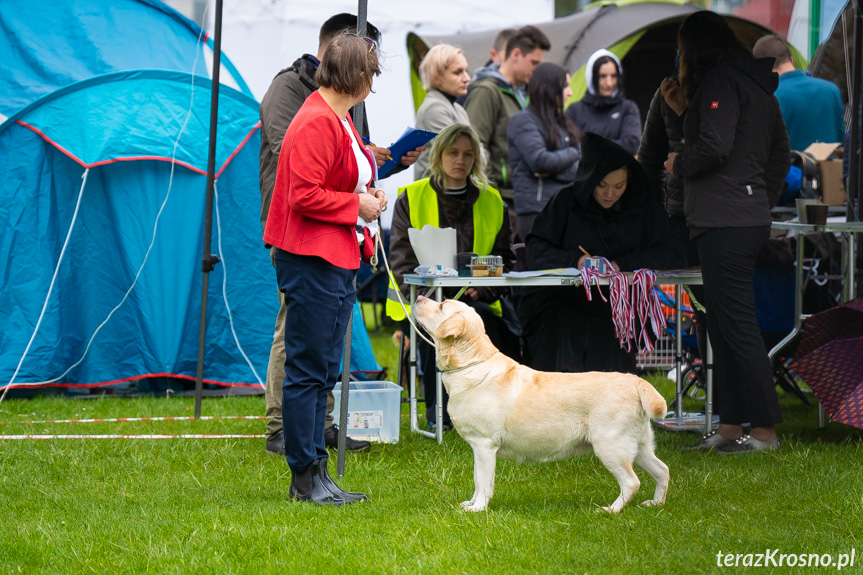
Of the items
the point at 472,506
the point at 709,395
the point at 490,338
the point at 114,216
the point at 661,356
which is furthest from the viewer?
the point at 661,356

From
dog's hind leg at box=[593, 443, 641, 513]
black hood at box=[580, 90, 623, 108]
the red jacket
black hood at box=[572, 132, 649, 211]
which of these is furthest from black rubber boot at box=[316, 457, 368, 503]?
black hood at box=[580, 90, 623, 108]

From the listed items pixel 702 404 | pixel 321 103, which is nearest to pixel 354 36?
pixel 321 103

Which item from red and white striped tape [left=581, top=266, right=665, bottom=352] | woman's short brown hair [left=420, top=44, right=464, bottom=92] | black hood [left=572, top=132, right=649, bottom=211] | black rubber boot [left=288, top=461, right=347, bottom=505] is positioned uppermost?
woman's short brown hair [left=420, top=44, right=464, bottom=92]

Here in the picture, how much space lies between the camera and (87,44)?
7012 mm

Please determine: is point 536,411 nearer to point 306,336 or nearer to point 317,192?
point 306,336

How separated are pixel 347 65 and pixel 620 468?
1.79m

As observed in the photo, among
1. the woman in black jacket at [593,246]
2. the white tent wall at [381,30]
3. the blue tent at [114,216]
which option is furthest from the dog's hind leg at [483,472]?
the white tent wall at [381,30]

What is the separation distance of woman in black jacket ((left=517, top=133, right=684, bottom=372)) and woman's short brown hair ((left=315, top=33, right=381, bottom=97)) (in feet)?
6.79

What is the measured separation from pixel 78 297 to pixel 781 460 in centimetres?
444

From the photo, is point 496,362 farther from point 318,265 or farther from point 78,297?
point 78,297

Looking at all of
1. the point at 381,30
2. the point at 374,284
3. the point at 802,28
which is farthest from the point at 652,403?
the point at 802,28

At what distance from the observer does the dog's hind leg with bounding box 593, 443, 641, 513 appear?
12.2 ft

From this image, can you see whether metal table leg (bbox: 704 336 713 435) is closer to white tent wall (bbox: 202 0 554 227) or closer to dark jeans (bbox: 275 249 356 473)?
dark jeans (bbox: 275 249 356 473)

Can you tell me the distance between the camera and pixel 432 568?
320 cm
